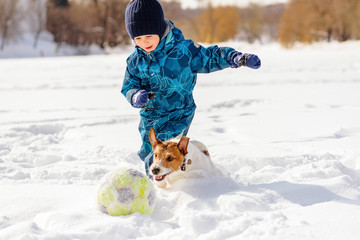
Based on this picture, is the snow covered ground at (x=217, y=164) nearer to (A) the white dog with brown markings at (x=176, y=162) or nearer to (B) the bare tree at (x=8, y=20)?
(A) the white dog with brown markings at (x=176, y=162)

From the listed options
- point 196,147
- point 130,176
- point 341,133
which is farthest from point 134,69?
point 341,133

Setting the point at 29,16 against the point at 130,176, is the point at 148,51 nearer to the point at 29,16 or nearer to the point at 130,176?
the point at 130,176

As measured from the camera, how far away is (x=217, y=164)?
3.40m

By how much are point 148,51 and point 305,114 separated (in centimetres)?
340

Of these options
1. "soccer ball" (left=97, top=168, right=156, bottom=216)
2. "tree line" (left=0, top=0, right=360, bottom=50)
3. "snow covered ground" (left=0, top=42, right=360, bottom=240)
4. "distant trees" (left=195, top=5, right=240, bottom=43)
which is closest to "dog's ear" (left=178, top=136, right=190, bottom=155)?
"snow covered ground" (left=0, top=42, right=360, bottom=240)

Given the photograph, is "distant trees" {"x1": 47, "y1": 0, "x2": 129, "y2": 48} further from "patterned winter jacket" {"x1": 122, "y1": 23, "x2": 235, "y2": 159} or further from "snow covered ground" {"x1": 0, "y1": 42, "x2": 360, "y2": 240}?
"patterned winter jacket" {"x1": 122, "y1": 23, "x2": 235, "y2": 159}

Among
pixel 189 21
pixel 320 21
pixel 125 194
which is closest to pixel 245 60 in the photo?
pixel 125 194

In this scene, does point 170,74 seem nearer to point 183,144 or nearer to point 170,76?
point 170,76

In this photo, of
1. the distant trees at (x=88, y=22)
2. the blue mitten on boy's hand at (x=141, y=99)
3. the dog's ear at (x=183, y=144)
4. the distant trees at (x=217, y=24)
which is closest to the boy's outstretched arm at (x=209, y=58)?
the blue mitten on boy's hand at (x=141, y=99)

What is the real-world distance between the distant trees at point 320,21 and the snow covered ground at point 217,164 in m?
22.9

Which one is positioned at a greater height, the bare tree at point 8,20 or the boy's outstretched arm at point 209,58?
the boy's outstretched arm at point 209,58

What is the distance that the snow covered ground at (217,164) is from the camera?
6.15 feet

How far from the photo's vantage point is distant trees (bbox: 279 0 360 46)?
91.9ft

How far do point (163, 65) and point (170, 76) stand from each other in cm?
9
